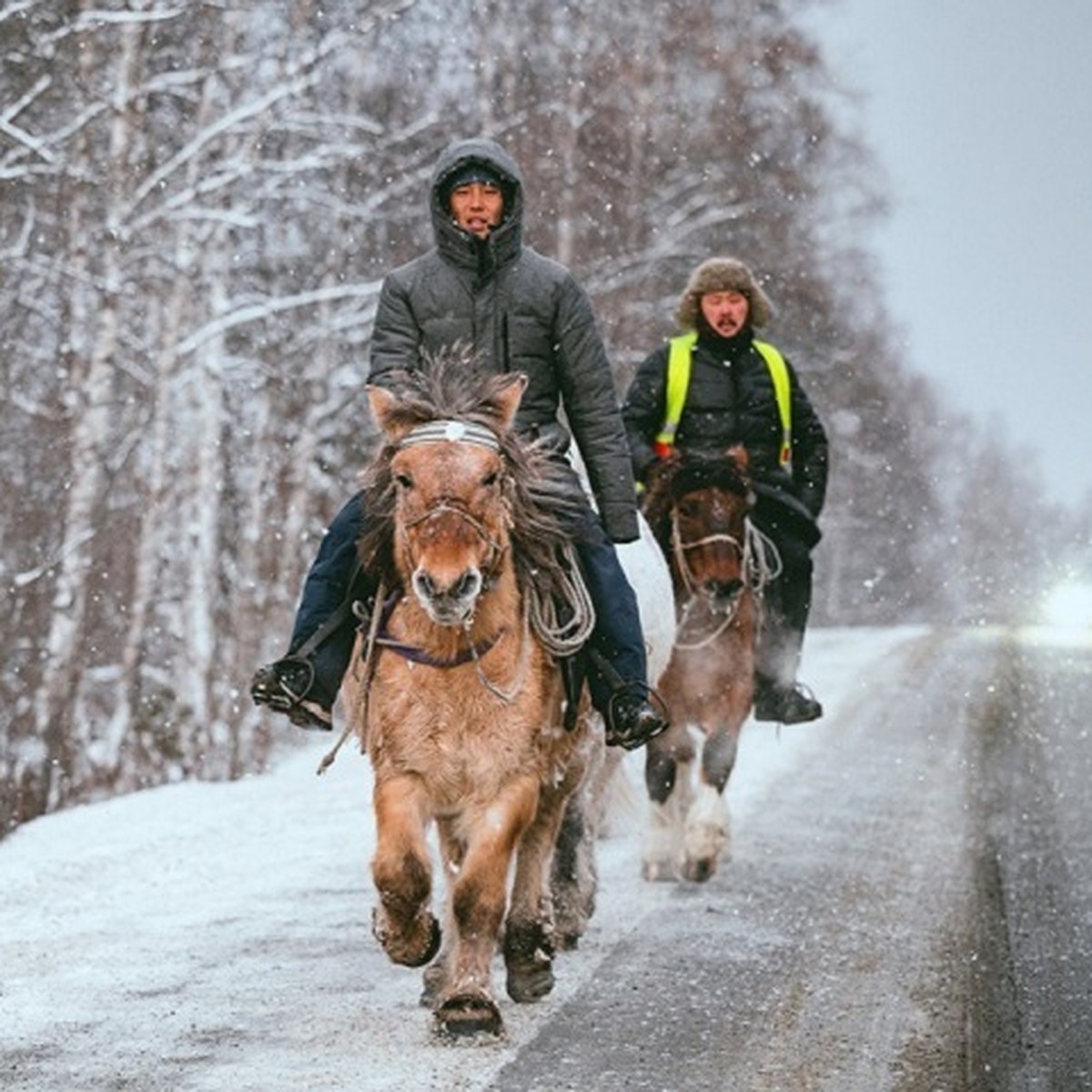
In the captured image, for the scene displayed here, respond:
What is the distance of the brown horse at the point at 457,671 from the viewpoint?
18.1 ft

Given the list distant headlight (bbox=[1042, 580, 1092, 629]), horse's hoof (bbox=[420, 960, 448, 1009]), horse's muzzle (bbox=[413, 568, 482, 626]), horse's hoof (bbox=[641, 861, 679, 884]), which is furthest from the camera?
distant headlight (bbox=[1042, 580, 1092, 629])

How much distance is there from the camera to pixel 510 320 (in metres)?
6.57

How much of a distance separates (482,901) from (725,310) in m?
4.67

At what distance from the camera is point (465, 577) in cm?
521

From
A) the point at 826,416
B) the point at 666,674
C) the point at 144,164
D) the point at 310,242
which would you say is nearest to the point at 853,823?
the point at 666,674

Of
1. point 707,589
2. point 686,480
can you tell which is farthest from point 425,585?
point 686,480

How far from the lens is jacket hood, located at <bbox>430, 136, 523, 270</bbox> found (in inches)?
251

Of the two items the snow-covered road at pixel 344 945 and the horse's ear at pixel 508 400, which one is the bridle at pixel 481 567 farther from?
the snow-covered road at pixel 344 945

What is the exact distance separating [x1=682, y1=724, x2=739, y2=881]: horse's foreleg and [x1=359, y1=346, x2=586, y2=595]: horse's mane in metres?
2.98

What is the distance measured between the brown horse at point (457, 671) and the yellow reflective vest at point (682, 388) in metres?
3.68

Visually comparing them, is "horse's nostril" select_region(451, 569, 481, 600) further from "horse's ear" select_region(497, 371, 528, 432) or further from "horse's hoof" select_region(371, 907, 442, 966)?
"horse's hoof" select_region(371, 907, 442, 966)

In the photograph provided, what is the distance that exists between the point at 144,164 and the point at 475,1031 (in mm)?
9632

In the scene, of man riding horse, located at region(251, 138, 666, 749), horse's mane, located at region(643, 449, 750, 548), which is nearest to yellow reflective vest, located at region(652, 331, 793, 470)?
horse's mane, located at region(643, 449, 750, 548)

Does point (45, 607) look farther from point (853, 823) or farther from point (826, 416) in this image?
point (826, 416)
